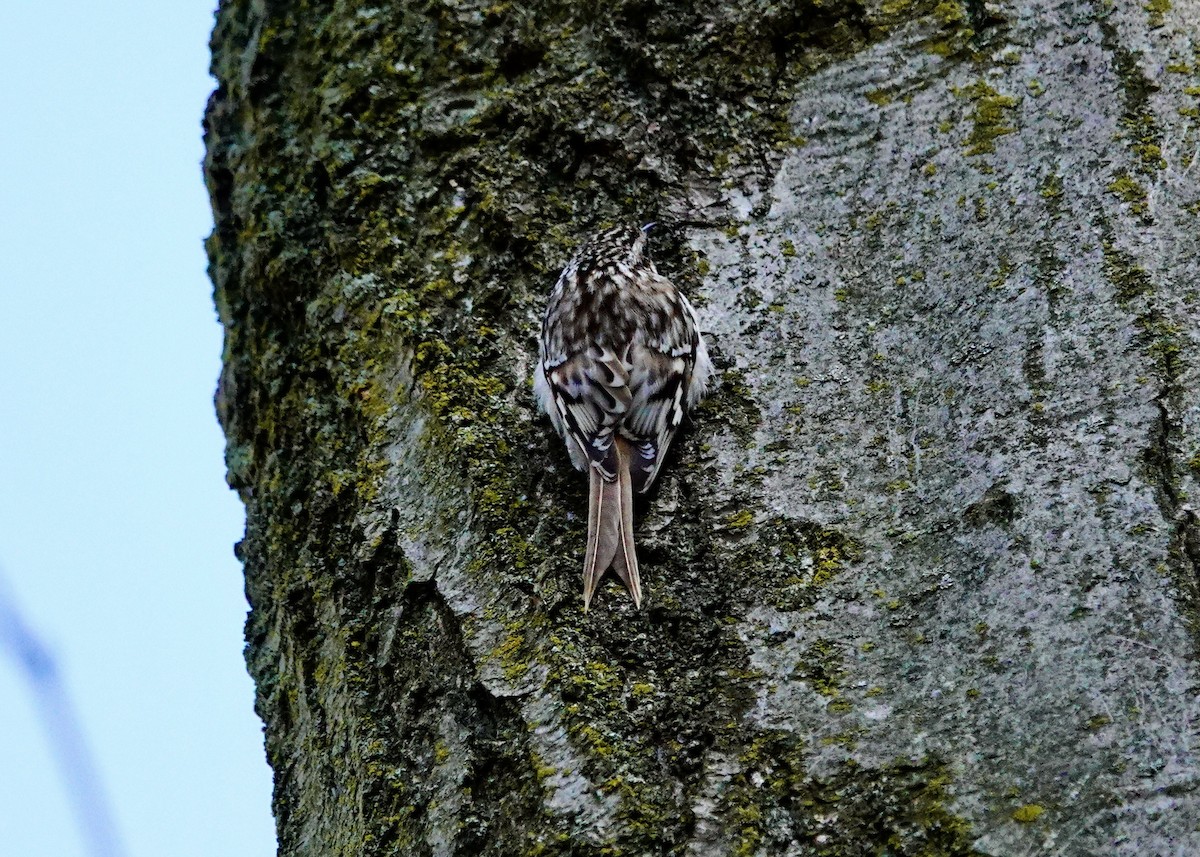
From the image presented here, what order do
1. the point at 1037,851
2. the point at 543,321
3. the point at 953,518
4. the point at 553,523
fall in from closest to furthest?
the point at 1037,851 → the point at 953,518 → the point at 553,523 → the point at 543,321

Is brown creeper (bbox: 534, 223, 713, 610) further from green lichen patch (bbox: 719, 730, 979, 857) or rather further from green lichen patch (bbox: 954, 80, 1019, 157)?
green lichen patch (bbox: 954, 80, 1019, 157)

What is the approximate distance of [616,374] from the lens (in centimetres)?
229

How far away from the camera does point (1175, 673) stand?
4.47 ft

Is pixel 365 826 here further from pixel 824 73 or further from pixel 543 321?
pixel 824 73

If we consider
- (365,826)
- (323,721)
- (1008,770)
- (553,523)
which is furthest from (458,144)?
(1008,770)

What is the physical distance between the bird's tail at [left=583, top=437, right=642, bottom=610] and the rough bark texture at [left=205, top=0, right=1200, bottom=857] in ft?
0.09

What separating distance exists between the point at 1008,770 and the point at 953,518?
0.34m

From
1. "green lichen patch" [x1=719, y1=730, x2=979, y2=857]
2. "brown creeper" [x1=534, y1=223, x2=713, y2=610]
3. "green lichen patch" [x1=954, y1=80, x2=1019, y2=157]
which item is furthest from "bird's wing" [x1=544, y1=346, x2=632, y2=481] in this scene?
"green lichen patch" [x1=954, y1=80, x2=1019, y2=157]

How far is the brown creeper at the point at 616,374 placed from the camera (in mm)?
Answer: 1783

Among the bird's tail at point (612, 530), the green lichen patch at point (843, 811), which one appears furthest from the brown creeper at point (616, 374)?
the green lichen patch at point (843, 811)

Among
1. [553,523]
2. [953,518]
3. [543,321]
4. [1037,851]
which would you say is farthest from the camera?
[543,321]

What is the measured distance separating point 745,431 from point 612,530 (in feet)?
0.76

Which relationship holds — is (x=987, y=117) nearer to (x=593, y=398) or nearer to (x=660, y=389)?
(x=660, y=389)

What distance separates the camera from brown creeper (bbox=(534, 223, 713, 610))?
1.78 meters
